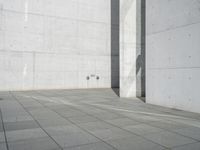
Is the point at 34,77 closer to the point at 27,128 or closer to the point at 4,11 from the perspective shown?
the point at 4,11

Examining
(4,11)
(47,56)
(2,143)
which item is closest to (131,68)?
(47,56)

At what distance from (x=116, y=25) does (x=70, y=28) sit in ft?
13.4

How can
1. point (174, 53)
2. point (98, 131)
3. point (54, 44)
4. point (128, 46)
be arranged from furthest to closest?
point (54, 44) < point (128, 46) < point (174, 53) < point (98, 131)

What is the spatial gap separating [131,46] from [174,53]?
3.48 meters

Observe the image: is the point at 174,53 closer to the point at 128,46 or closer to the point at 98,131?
the point at 128,46

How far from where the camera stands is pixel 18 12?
43.9 feet

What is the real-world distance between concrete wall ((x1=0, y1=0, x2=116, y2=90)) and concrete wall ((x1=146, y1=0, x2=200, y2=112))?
7.65 meters

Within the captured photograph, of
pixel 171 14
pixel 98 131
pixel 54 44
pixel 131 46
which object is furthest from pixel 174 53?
pixel 54 44

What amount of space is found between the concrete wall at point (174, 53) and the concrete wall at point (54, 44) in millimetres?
7650

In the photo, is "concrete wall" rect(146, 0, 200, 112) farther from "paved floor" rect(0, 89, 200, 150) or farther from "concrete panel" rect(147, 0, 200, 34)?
"paved floor" rect(0, 89, 200, 150)

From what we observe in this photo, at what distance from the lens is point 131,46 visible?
10.6m

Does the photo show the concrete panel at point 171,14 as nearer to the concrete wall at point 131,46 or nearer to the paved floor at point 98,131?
the concrete wall at point 131,46

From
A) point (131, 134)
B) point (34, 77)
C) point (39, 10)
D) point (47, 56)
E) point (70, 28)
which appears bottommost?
point (131, 134)

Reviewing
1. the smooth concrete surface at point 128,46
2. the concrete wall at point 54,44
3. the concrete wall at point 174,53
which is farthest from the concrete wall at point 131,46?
the concrete wall at point 54,44
